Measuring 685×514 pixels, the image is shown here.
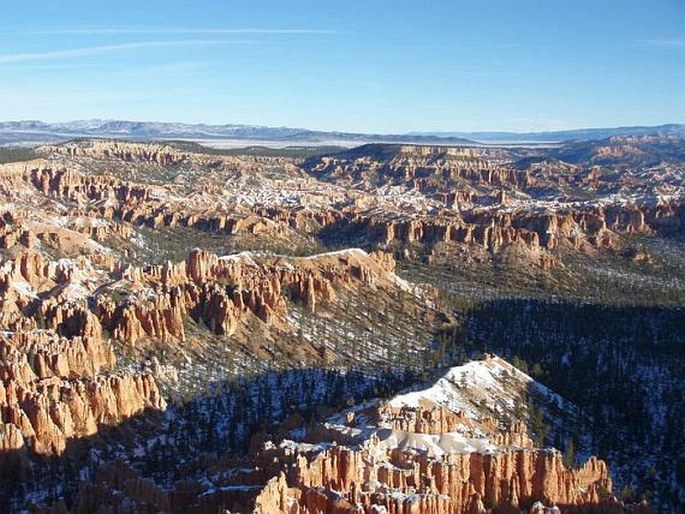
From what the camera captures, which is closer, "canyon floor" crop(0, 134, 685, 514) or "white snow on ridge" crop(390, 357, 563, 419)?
"canyon floor" crop(0, 134, 685, 514)

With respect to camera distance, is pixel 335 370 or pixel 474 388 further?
pixel 335 370

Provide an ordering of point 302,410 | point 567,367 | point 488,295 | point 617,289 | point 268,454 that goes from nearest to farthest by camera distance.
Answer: point 268,454, point 302,410, point 567,367, point 488,295, point 617,289

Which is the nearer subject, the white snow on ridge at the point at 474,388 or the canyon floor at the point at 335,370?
the canyon floor at the point at 335,370

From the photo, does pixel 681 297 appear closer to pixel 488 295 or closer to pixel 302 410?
pixel 488 295

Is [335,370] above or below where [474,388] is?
below

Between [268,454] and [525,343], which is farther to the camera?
[525,343]

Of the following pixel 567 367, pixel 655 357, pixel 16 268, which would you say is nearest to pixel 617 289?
pixel 655 357

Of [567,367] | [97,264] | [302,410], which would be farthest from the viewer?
[97,264]

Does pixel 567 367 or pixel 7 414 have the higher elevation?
pixel 7 414
